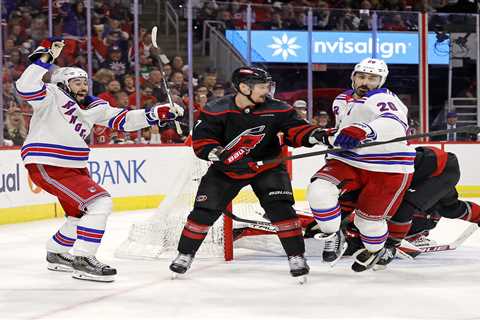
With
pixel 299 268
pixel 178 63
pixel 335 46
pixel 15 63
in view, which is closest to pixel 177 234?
pixel 299 268

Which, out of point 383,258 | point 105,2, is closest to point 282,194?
point 383,258

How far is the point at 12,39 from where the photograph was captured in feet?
25.6

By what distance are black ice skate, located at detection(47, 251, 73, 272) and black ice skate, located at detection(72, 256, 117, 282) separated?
0.24m

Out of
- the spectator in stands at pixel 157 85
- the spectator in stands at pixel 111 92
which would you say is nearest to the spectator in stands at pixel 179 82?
the spectator in stands at pixel 157 85

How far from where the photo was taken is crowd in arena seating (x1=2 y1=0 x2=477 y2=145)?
7766mm

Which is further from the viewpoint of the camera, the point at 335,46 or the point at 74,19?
the point at 335,46

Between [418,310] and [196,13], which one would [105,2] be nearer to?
[196,13]

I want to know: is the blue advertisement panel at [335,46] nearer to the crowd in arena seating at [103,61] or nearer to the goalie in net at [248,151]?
the crowd in arena seating at [103,61]

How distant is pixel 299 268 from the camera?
4.47 metres

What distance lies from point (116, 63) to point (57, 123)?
3966mm

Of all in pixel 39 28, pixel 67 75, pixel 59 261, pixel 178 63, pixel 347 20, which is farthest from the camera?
pixel 347 20

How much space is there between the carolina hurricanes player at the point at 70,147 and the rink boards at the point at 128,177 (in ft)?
8.27

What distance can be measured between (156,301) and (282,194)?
0.87 meters

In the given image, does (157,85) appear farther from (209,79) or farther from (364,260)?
(364,260)
